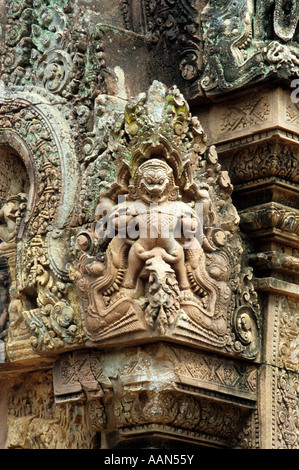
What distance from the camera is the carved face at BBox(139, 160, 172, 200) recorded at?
7262 millimetres

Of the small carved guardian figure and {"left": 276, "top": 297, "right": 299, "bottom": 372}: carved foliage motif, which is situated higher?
the small carved guardian figure

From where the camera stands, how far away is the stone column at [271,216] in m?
Answer: 7.68

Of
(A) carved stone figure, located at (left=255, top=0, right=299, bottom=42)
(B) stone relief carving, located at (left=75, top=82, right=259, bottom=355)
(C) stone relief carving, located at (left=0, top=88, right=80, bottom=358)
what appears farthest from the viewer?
(A) carved stone figure, located at (left=255, top=0, right=299, bottom=42)

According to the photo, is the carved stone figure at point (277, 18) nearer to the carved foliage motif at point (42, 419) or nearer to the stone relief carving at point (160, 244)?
the stone relief carving at point (160, 244)

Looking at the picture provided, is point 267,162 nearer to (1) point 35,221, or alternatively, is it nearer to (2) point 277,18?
(2) point 277,18

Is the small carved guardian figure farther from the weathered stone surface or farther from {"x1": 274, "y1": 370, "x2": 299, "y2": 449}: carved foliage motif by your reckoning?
{"x1": 274, "y1": 370, "x2": 299, "y2": 449}: carved foliage motif

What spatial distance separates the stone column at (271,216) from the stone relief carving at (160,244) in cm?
26

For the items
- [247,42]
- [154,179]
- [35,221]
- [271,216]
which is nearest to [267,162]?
[271,216]

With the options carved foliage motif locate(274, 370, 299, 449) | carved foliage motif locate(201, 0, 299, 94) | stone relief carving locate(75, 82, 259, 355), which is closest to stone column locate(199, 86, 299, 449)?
carved foliage motif locate(274, 370, 299, 449)

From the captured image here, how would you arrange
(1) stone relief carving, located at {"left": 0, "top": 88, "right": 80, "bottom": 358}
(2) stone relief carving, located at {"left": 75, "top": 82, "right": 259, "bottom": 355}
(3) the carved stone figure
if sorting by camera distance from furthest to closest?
(3) the carved stone figure → (1) stone relief carving, located at {"left": 0, "top": 88, "right": 80, "bottom": 358} → (2) stone relief carving, located at {"left": 75, "top": 82, "right": 259, "bottom": 355}

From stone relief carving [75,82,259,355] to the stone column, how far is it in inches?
10.1

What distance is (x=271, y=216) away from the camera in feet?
25.4

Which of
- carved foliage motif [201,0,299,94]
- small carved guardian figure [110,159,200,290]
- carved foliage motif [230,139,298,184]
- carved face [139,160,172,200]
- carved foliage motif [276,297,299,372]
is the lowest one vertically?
carved foliage motif [276,297,299,372]

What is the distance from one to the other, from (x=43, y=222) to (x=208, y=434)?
155 centimetres
